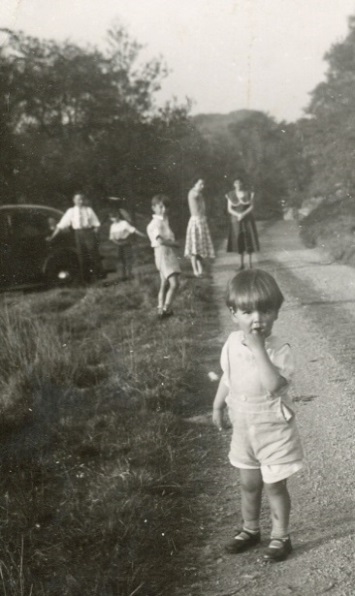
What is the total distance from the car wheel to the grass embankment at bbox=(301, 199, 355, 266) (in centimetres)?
539

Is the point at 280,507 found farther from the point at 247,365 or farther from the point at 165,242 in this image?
the point at 165,242

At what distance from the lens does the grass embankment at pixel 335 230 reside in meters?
13.5

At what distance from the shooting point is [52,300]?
9.76m

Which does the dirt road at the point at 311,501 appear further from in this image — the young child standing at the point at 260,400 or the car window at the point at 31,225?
the car window at the point at 31,225

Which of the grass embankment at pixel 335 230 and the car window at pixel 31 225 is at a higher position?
the car window at pixel 31 225

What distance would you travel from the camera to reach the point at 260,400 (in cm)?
273

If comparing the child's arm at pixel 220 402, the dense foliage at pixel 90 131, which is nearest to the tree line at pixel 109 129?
the dense foliage at pixel 90 131

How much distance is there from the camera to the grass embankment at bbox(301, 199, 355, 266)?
1346 cm

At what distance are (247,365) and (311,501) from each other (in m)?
1.04

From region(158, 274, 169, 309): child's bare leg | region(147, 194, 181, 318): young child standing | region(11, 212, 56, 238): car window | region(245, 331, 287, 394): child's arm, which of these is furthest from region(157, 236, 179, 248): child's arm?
region(245, 331, 287, 394): child's arm

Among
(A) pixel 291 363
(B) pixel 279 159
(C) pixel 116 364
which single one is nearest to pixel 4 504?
(A) pixel 291 363

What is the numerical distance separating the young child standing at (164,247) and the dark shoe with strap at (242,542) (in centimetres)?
504

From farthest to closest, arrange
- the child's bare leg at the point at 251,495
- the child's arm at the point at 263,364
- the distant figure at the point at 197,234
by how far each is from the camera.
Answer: the distant figure at the point at 197,234
the child's bare leg at the point at 251,495
the child's arm at the point at 263,364

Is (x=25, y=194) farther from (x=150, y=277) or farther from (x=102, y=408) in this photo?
(x=102, y=408)
